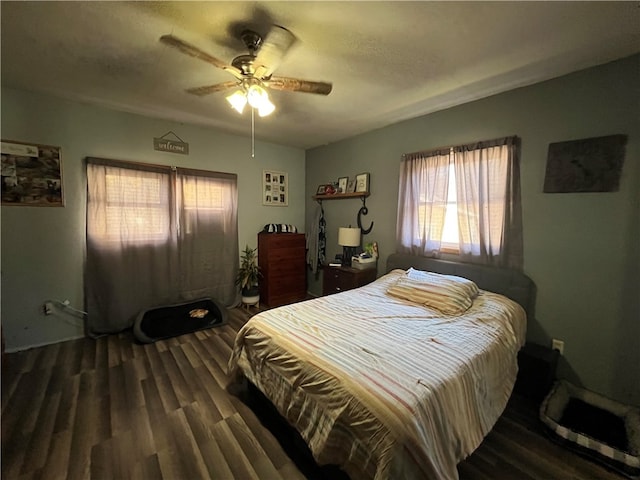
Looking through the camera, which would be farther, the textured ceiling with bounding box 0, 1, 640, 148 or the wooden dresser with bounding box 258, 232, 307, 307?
the wooden dresser with bounding box 258, 232, 307, 307

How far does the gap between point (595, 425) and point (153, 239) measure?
14.1 ft

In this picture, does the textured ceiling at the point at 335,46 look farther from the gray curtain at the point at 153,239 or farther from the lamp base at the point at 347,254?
the lamp base at the point at 347,254

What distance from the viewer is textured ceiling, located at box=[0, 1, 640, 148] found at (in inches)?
56.7

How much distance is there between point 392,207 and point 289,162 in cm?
199

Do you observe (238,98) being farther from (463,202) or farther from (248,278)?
(248,278)

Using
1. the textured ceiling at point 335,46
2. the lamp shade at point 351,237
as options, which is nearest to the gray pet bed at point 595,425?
the lamp shade at point 351,237

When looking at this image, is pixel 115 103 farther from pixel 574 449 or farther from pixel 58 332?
pixel 574 449

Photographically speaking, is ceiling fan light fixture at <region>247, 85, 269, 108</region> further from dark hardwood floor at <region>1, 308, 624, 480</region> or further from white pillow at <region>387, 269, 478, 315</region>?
dark hardwood floor at <region>1, 308, 624, 480</region>

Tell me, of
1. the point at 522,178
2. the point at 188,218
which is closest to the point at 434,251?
the point at 522,178

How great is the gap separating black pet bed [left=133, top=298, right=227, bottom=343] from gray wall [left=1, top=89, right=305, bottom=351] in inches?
25.9

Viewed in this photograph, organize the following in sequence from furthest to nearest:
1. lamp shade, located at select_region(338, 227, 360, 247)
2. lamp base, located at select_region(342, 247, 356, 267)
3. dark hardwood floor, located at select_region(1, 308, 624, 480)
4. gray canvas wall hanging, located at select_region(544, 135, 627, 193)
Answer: lamp base, located at select_region(342, 247, 356, 267), lamp shade, located at select_region(338, 227, 360, 247), gray canvas wall hanging, located at select_region(544, 135, 627, 193), dark hardwood floor, located at select_region(1, 308, 624, 480)

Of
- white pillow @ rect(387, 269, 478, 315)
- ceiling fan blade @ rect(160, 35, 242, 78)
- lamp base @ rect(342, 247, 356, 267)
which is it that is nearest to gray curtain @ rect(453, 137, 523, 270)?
white pillow @ rect(387, 269, 478, 315)

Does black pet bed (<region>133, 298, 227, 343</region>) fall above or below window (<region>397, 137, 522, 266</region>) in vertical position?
below

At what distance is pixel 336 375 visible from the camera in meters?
1.31
